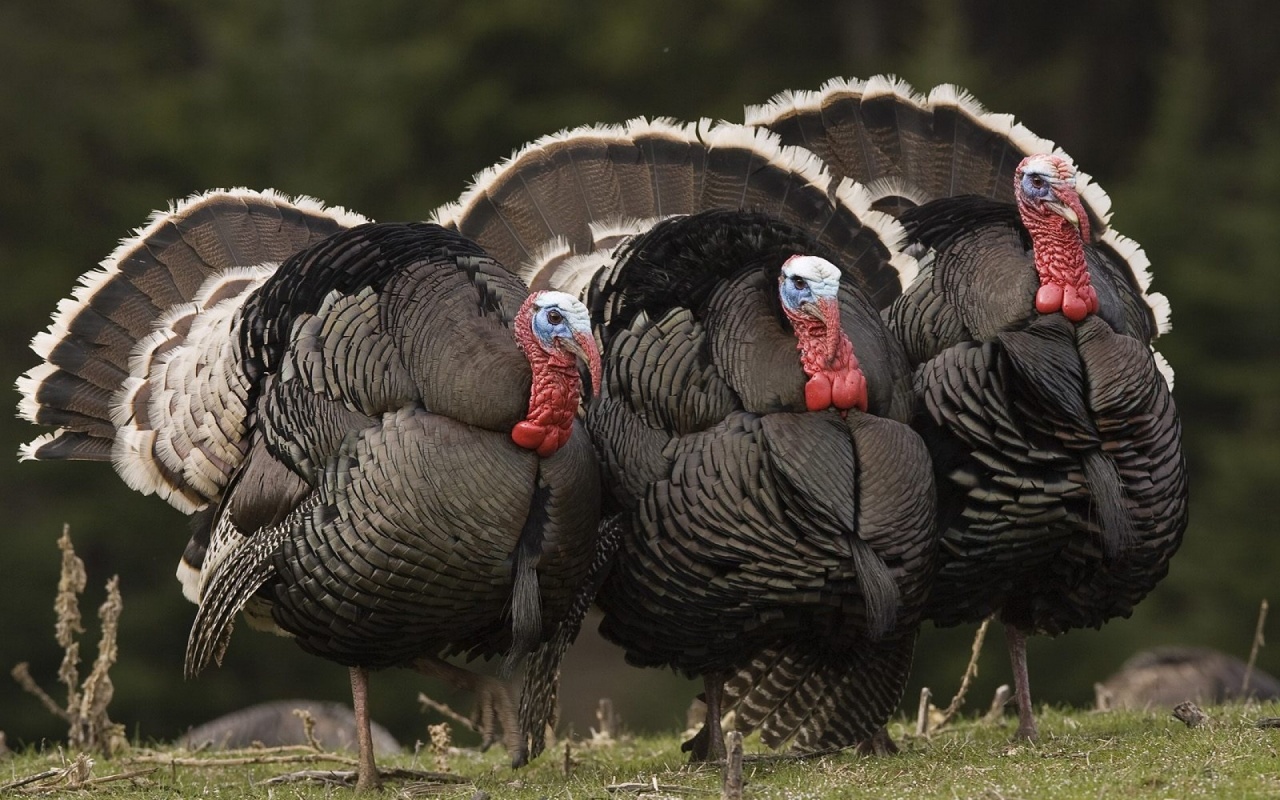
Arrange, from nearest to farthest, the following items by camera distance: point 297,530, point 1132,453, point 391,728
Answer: point 297,530 < point 1132,453 < point 391,728

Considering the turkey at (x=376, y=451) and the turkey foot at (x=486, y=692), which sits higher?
the turkey at (x=376, y=451)

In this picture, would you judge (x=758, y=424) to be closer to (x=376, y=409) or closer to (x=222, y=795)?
(x=376, y=409)

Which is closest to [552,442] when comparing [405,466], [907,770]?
[405,466]

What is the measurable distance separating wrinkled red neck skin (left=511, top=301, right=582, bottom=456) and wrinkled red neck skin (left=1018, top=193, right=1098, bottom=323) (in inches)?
63.8

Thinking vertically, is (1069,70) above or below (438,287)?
above

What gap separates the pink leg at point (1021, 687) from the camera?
6.62 metres

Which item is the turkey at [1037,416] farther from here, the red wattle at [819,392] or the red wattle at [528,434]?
the red wattle at [528,434]

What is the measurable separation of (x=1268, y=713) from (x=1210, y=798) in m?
1.69

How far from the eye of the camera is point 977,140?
7.39 meters

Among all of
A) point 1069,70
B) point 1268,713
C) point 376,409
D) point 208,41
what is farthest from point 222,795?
point 1069,70

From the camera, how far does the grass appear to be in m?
5.38

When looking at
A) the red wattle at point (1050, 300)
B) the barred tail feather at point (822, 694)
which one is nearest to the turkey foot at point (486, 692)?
the barred tail feather at point (822, 694)

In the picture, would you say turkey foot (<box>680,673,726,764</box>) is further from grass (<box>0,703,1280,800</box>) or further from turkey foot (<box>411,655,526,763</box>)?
turkey foot (<box>411,655,526,763</box>)

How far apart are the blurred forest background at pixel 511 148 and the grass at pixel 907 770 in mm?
6291
